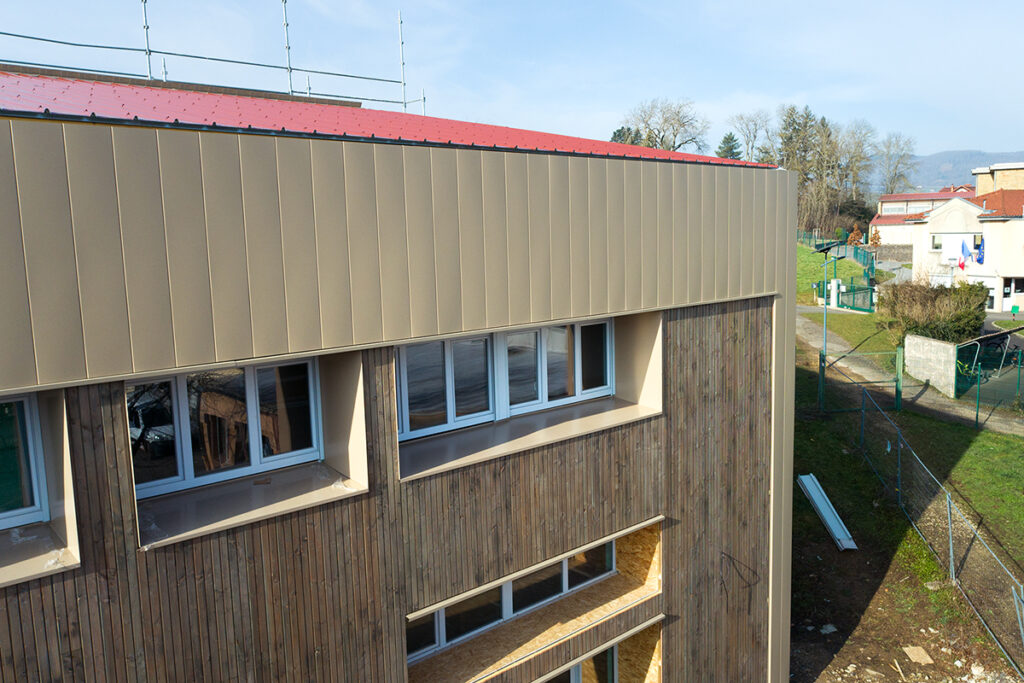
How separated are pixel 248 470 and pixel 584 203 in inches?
157

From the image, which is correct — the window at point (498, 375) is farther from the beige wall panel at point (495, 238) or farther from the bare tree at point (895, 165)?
the bare tree at point (895, 165)

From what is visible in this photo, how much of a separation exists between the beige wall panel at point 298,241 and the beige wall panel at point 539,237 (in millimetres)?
2156

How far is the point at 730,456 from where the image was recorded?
907 centimetres

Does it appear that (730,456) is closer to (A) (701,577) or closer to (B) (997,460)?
(A) (701,577)

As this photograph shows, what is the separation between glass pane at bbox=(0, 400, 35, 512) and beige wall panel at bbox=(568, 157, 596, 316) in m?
4.62

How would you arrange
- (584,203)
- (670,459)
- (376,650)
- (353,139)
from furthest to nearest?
(670,459) < (584,203) < (376,650) < (353,139)

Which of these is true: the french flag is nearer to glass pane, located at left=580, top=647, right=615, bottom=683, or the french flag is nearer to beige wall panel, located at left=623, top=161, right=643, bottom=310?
glass pane, located at left=580, top=647, right=615, bottom=683

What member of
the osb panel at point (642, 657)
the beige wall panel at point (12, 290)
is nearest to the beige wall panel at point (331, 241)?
the beige wall panel at point (12, 290)

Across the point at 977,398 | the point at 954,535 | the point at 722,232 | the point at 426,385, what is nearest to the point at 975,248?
the point at 977,398

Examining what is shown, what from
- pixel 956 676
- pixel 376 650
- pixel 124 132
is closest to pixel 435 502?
pixel 376 650

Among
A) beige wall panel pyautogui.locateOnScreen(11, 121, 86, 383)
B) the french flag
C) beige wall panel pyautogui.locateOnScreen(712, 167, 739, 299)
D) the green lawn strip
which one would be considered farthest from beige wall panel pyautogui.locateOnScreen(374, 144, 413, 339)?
the french flag

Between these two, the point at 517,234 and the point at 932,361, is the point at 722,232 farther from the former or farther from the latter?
the point at 932,361

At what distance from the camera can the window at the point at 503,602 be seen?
703 cm

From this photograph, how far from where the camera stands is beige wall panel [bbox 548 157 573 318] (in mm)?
6852
